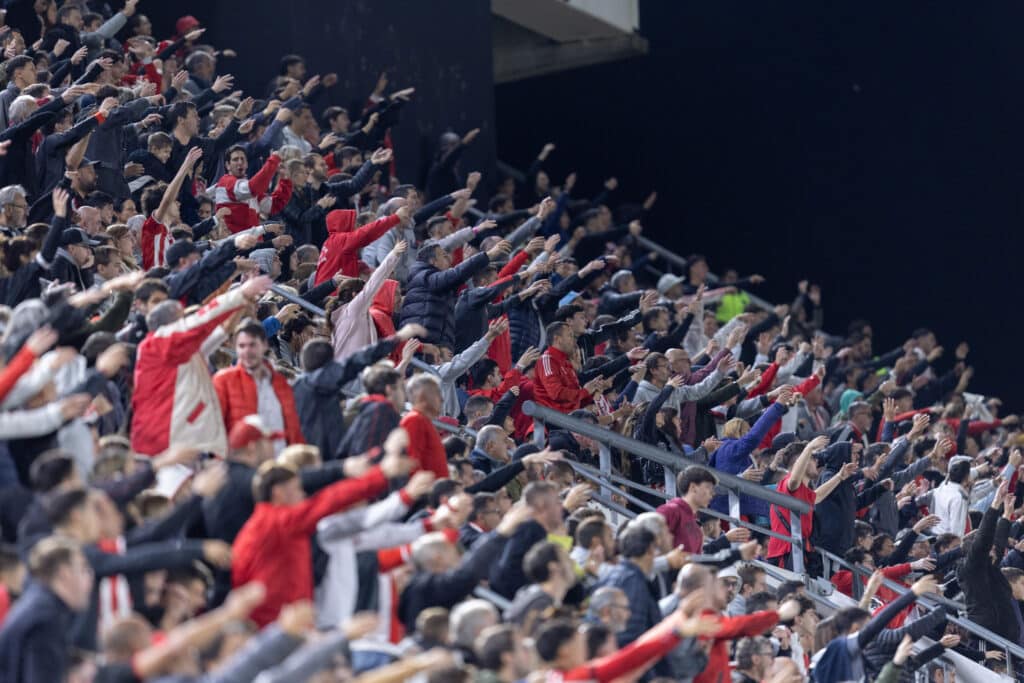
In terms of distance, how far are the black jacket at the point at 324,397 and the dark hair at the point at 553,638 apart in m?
2.12

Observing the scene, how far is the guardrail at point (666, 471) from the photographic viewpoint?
1136 centimetres

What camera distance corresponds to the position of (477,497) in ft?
30.1

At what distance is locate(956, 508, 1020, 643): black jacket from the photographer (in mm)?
12555

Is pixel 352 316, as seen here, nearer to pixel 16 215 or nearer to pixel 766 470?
pixel 16 215

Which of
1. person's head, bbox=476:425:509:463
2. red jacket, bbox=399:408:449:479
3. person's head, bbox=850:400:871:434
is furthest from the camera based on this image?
person's head, bbox=850:400:871:434

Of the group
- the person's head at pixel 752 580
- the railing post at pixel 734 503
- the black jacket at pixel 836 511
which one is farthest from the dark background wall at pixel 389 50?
the person's head at pixel 752 580

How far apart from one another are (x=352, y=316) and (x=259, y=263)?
122 cm

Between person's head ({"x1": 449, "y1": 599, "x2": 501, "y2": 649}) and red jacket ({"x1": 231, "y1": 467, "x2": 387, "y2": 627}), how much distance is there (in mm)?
A: 588

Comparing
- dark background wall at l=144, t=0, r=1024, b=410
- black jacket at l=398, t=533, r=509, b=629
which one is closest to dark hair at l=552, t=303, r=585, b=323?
black jacket at l=398, t=533, r=509, b=629

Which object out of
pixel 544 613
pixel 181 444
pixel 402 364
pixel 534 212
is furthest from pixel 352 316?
pixel 534 212

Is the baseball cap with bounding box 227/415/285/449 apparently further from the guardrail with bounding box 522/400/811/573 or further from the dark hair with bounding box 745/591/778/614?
the guardrail with bounding box 522/400/811/573

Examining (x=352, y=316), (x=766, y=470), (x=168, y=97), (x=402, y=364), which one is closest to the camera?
(x=402, y=364)

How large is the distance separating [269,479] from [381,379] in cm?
165

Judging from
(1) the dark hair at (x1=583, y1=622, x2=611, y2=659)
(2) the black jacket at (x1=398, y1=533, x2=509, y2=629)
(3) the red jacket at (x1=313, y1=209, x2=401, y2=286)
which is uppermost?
(3) the red jacket at (x1=313, y1=209, x2=401, y2=286)
